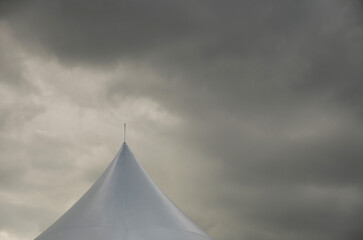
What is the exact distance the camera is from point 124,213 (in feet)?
59.9

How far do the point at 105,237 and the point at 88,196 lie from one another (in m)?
2.32

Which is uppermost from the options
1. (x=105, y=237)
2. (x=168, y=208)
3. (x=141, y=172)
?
(x=141, y=172)

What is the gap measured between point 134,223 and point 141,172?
2270mm

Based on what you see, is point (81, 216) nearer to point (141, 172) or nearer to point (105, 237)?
point (105, 237)

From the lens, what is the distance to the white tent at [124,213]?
17750mm

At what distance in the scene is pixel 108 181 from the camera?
1938cm

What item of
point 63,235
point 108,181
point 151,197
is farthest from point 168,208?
point 63,235

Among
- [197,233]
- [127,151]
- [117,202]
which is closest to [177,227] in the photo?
[197,233]

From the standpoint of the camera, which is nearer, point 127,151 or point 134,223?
point 134,223

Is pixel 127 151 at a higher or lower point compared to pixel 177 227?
higher

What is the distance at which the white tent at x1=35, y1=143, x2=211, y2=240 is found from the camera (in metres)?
17.8

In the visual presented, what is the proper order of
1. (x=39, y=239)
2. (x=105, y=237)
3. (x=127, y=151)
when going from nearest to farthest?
1. (x=105, y=237)
2. (x=39, y=239)
3. (x=127, y=151)

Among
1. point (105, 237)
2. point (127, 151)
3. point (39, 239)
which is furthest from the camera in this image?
point (127, 151)

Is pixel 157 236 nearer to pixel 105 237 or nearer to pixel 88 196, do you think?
pixel 105 237
